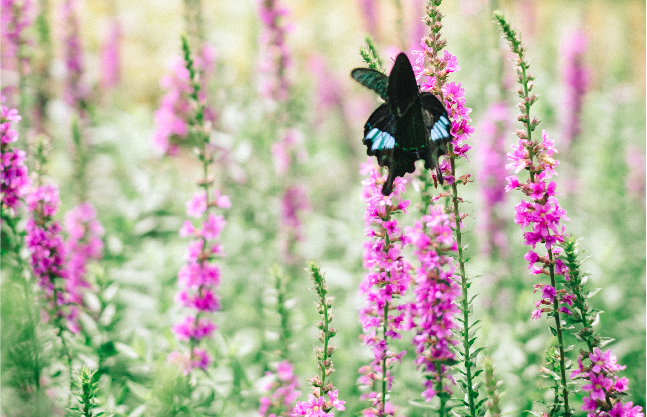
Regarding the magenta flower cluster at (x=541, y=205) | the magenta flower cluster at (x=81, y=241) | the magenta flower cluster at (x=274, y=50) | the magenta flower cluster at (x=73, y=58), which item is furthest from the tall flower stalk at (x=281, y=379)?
the magenta flower cluster at (x=73, y=58)

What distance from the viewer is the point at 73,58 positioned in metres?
5.67

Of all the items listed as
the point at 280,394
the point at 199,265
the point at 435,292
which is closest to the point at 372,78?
the point at 435,292

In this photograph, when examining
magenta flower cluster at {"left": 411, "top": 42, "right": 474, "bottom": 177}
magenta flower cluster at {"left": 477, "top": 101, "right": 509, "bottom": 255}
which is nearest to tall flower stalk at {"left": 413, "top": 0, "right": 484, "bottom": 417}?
magenta flower cluster at {"left": 411, "top": 42, "right": 474, "bottom": 177}

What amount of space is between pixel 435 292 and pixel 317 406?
28.1 inches

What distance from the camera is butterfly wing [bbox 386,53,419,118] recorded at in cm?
218

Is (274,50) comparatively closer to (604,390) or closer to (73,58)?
(73,58)

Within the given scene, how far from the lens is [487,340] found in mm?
3617

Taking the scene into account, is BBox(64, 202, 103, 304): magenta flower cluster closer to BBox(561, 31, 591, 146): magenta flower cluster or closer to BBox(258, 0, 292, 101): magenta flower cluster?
BBox(258, 0, 292, 101): magenta flower cluster

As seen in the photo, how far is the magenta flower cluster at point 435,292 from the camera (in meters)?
2.19

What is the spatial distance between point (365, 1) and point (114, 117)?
3.89m

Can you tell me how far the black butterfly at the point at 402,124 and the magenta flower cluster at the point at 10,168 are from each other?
1834 millimetres

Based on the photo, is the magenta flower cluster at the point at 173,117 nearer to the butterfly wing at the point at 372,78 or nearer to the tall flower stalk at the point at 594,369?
the butterfly wing at the point at 372,78

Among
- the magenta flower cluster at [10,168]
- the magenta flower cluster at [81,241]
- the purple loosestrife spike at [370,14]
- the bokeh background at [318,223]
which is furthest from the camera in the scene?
the purple loosestrife spike at [370,14]

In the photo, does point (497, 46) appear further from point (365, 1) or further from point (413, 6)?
point (365, 1)
